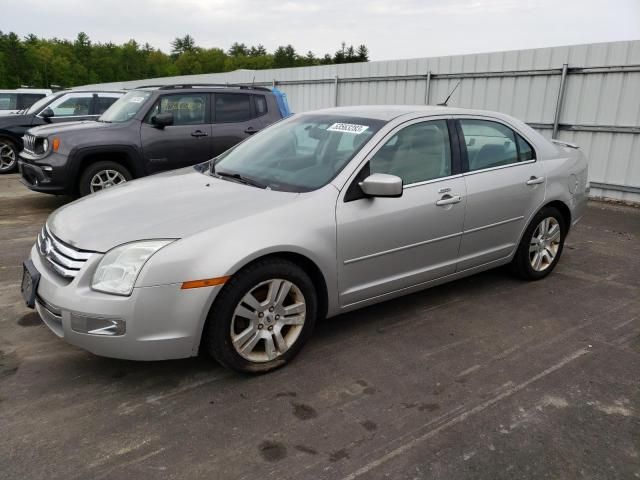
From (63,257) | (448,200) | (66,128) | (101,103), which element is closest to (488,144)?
(448,200)

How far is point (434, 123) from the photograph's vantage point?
13.1 ft

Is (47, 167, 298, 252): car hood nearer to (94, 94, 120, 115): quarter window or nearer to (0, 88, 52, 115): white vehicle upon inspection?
(94, 94, 120, 115): quarter window

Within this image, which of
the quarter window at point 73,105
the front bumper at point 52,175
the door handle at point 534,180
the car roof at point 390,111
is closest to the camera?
the car roof at point 390,111

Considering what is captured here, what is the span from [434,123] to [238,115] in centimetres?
482

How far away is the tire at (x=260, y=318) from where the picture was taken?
2.90 metres

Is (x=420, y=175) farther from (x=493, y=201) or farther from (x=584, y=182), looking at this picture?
(x=584, y=182)

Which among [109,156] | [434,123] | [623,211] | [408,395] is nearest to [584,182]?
[434,123]

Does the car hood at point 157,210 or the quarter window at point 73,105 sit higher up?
the quarter window at point 73,105

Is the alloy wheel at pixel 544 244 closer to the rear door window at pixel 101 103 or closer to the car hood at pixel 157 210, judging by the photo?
the car hood at pixel 157 210

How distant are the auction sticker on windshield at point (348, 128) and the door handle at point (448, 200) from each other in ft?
2.51

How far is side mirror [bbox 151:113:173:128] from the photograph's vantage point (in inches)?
289

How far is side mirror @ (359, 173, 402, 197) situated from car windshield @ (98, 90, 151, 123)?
17.6 ft

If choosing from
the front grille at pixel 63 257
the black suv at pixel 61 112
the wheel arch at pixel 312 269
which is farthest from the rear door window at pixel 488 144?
the black suv at pixel 61 112

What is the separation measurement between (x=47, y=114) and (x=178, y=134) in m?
4.31
